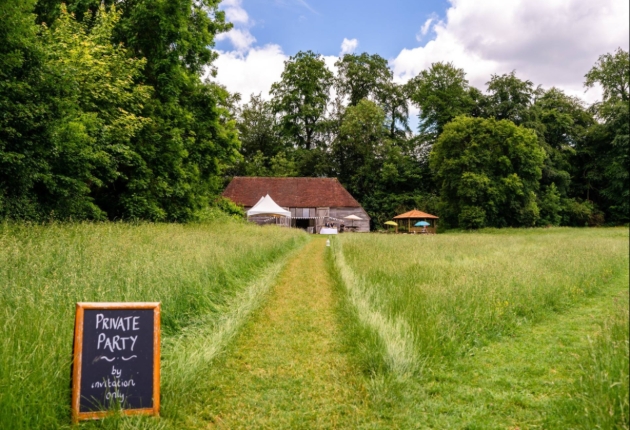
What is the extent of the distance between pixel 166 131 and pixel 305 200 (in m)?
25.3

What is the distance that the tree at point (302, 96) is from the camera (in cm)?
5106

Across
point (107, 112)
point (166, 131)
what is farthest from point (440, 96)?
point (107, 112)

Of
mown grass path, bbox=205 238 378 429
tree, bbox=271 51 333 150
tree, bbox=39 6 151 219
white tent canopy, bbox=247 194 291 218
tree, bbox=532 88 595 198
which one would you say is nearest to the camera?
tree, bbox=532 88 595 198

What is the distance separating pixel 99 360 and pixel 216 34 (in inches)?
855

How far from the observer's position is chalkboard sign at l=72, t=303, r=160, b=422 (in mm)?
3078

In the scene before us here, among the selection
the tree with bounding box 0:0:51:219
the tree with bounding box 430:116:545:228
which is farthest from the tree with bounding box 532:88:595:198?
the tree with bounding box 430:116:545:228

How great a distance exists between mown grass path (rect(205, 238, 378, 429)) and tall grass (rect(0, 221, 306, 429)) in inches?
24.2

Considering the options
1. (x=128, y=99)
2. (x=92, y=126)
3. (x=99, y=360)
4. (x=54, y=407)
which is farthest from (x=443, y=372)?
(x=128, y=99)

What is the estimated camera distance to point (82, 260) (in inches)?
245

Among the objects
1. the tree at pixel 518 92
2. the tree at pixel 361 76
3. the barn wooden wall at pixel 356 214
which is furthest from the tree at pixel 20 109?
the tree at pixel 361 76

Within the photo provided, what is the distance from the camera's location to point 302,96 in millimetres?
51906

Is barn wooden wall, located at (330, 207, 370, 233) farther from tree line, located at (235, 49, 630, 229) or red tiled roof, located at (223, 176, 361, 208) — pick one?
tree line, located at (235, 49, 630, 229)

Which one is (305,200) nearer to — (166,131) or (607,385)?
(166,131)

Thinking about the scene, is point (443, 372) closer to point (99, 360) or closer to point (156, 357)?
point (156, 357)
